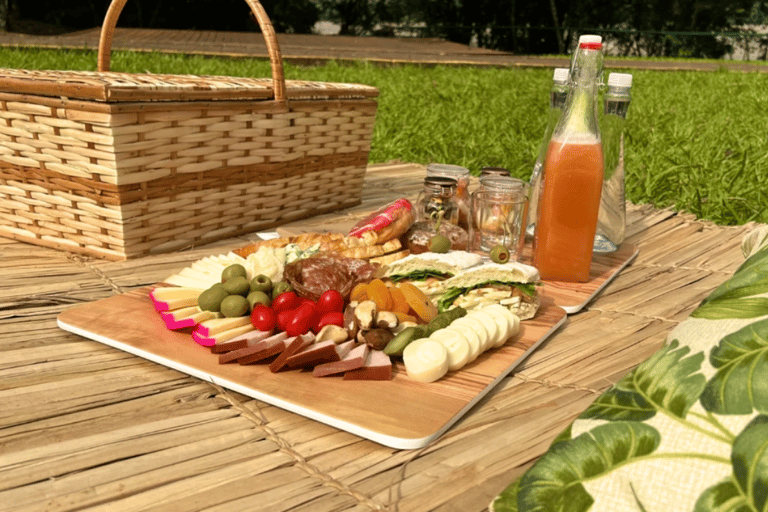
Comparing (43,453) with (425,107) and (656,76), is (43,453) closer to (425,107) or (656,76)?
(425,107)

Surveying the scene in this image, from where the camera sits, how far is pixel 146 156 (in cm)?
171

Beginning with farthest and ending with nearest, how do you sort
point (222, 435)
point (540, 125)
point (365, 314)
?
point (540, 125)
point (365, 314)
point (222, 435)

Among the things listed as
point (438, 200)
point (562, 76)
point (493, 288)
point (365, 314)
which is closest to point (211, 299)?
point (365, 314)

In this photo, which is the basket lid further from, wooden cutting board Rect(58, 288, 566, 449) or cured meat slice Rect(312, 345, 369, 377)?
cured meat slice Rect(312, 345, 369, 377)

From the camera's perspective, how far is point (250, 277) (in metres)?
1.42

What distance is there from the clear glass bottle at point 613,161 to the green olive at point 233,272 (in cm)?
95

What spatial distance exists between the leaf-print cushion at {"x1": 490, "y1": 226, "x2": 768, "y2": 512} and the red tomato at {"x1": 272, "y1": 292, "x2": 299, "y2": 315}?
0.61m

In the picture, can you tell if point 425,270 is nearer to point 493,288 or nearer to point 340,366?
point 493,288

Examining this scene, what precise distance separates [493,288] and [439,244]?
10.5 inches

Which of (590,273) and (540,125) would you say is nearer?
(590,273)

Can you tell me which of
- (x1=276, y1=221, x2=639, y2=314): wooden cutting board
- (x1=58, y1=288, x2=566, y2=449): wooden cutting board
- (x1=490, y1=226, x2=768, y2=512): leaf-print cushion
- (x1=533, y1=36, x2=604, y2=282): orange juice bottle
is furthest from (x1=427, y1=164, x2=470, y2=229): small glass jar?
(x1=490, y1=226, x2=768, y2=512): leaf-print cushion

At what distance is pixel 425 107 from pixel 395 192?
2.58 m

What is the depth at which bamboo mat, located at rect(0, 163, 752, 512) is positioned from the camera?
0.84 m

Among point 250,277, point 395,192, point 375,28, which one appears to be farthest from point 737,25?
point 250,277
